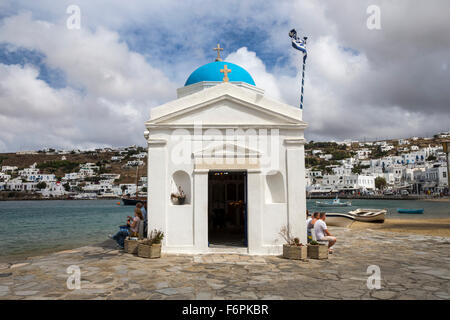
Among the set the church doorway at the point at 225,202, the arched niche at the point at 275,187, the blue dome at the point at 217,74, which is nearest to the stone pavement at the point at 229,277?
the arched niche at the point at 275,187

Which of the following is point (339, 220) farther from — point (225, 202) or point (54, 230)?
point (54, 230)

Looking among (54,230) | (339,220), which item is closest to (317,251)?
(339,220)

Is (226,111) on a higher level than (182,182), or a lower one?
higher

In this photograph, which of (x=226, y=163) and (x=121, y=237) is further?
(x=121, y=237)

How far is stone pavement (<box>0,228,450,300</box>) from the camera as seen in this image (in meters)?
6.12

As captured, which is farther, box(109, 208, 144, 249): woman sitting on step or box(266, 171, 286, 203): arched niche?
box(109, 208, 144, 249): woman sitting on step

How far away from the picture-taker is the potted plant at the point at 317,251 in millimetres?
9396

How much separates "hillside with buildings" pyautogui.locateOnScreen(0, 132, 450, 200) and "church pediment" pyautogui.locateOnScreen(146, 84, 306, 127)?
305 feet

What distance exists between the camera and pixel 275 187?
10656 millimetres

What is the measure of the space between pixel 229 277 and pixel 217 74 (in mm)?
8832

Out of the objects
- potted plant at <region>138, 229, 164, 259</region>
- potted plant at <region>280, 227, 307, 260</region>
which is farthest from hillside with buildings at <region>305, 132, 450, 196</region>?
potted plant at <region>138, 229, 164, 259</region>

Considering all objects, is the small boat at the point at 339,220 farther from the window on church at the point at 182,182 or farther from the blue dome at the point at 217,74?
the window on church at the point at 182,182

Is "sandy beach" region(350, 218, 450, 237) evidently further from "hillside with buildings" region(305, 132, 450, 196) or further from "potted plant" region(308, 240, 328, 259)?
"hillside with buildings" region(305, 132, 450, 196)

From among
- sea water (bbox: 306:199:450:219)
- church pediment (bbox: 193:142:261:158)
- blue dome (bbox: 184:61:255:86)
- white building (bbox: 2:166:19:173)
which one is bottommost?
sea water (bbox: 306:199:450:219)
